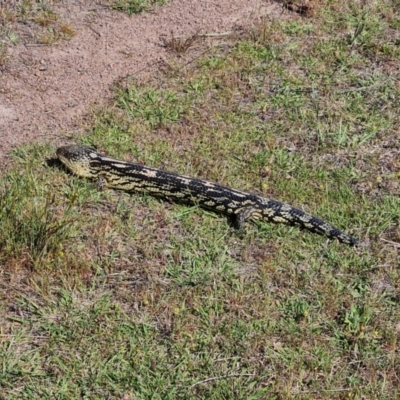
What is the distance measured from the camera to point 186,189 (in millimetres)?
8117

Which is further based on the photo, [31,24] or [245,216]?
[31,24]

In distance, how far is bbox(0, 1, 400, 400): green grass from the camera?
646cm

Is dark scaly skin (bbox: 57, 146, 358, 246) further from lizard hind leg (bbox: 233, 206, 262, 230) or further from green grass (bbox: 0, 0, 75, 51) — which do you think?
green grass (bbox: 0, 0, 75, 51)

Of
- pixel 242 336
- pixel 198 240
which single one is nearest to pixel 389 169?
pixel 198 240

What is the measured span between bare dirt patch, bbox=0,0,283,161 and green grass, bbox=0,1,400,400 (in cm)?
39

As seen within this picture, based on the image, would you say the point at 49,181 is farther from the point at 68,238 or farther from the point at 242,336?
the point at 242,336

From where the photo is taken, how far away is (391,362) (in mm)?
6562

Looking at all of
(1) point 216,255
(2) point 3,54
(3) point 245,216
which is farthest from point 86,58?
(1) point 216,255

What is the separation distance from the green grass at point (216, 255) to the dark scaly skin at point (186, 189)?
0.39 feet

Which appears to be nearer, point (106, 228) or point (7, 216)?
point (7, 216)

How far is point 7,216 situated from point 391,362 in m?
3.72

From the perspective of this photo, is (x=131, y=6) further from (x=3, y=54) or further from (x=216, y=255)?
(x=216, y=255)

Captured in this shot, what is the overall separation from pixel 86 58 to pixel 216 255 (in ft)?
13.4

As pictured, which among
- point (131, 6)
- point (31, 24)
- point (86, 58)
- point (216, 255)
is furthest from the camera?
point (131, 6)
